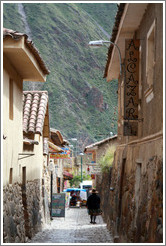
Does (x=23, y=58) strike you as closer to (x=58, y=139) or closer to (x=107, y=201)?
(x=107, y=201)

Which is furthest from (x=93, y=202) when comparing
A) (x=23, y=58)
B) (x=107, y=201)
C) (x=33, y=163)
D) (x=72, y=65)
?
(x=72, y=65)

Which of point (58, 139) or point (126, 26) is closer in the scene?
point (126, 26)

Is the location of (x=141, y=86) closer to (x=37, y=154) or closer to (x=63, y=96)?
(x=37, y=154)

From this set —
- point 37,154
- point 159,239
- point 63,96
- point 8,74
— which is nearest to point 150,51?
point 8,74

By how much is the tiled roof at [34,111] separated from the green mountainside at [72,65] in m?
56.6

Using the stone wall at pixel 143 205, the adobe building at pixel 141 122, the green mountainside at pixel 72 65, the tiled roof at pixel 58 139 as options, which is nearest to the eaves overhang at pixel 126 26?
the adobe building at pixel 141 122

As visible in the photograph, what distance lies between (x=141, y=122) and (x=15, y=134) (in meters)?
4.13

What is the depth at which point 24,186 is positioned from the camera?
54.2ft

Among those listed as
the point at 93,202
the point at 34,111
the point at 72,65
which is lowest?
the point at 93,202

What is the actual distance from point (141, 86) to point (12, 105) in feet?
13.0

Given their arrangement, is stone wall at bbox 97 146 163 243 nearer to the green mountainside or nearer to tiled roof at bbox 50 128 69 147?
tiled roof at bbox 50 128 69 147

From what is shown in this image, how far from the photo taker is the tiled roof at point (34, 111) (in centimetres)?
1791

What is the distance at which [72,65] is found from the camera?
102 meters

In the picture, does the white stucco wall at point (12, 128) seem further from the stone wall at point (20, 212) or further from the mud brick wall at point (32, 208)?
the mud brick wall at point (32, 208)
